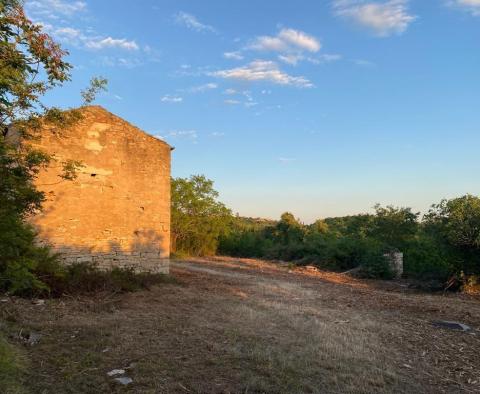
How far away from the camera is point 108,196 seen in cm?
1262

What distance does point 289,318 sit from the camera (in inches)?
338

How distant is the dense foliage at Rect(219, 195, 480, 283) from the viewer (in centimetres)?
1398

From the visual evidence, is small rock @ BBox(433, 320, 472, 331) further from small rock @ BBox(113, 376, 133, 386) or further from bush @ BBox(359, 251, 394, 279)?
bush @ BBox(359, 251, 394, 279)

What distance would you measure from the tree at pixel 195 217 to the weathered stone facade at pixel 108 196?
1567 cm

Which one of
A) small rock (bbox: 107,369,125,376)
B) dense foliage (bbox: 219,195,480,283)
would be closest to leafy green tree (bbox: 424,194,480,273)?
dense foliage (bbox: 219,195,480,283)

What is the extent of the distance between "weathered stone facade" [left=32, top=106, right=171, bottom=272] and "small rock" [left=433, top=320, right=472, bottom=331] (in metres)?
8.75

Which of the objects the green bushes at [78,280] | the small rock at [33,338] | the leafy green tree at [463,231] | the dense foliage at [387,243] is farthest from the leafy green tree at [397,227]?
the small rock at [33,338]

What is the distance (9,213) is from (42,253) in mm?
4055

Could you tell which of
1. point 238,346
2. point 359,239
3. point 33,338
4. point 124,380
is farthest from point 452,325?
point 359,239

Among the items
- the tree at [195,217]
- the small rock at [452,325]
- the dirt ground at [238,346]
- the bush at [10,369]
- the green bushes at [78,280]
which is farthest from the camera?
the tree at [195,217]

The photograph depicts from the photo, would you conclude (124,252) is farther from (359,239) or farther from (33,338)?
(359,239)

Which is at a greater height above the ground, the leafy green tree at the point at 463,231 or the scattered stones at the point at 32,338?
the leafy green tree at the point at 463,231

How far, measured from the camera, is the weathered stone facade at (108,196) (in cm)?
1154

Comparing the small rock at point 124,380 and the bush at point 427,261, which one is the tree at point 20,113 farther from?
the bush at point 427,261
